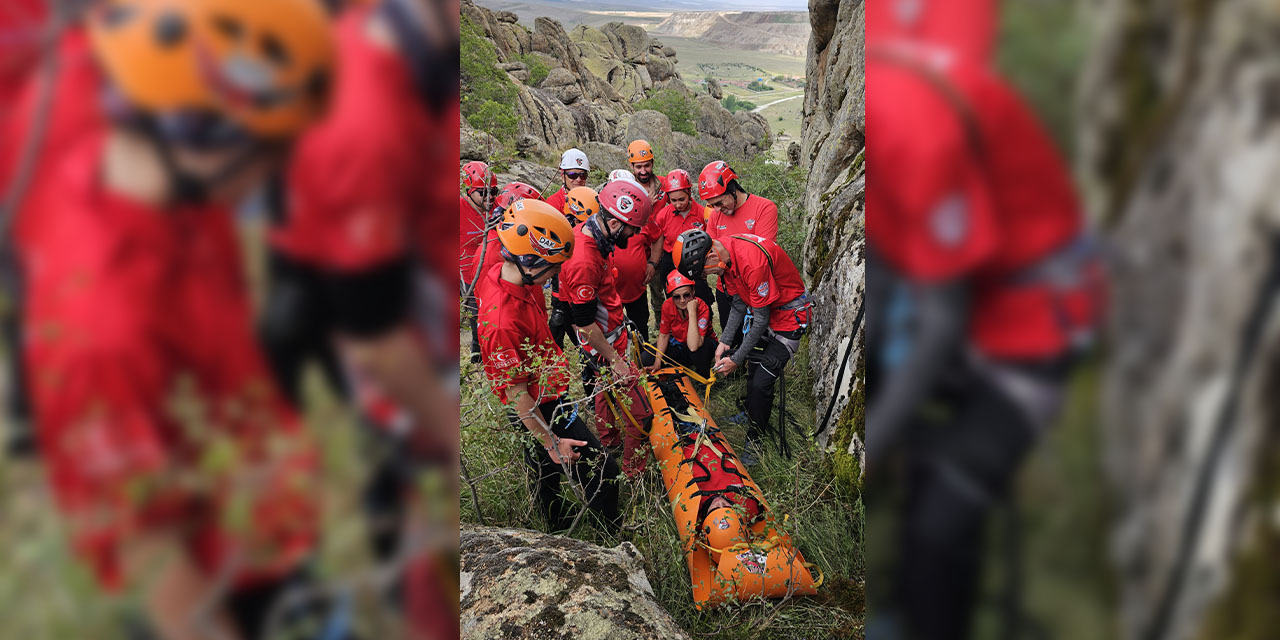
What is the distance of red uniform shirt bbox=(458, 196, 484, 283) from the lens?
5.57m

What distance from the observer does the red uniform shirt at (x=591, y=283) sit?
4961mm

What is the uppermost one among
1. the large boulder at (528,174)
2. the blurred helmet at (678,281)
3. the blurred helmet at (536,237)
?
the blurred helmet at (536,237)

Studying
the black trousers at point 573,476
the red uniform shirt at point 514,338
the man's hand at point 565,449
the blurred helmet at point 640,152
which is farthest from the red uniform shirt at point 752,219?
the man's hand at point 565,449

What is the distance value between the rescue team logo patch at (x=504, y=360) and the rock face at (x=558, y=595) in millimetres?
976

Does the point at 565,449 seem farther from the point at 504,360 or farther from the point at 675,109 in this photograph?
the point at 675,109

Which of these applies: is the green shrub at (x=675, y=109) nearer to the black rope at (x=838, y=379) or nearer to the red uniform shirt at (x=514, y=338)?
the black rope at (x=838, y=379)
